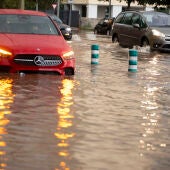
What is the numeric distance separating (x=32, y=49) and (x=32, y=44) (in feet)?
0.67

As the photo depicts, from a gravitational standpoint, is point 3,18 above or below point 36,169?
above

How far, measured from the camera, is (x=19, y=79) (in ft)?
47.0

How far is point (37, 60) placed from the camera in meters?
14.2

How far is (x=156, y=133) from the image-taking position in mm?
9062

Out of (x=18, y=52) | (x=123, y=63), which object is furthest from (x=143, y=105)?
(x=123, y=63)

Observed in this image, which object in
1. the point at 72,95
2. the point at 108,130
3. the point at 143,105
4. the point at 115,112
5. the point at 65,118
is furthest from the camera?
the point at 72,95

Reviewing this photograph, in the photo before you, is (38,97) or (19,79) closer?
(38,97)

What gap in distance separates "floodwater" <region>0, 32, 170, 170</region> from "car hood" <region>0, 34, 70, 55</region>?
62cm

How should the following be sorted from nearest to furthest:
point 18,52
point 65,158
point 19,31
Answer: point 65,158 < point 18,52 < point 19,31

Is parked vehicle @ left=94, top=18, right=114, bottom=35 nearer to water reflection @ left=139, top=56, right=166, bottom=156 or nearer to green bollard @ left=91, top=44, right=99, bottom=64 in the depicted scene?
green bollard @ left=91, top=44, right=99, bottom=64

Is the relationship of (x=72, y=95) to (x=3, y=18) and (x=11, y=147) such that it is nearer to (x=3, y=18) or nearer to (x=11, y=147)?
(x=3, y=18)

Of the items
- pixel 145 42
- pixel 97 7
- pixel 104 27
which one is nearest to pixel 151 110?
pixel 145 42

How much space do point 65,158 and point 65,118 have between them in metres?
2.61

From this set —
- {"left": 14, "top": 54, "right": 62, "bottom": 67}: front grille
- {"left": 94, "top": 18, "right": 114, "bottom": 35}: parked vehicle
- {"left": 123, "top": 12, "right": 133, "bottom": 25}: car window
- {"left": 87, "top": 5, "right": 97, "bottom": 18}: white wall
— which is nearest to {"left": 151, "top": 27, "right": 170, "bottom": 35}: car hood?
{"left": 123, "top": 12, "right": 133, "bottom": 25}: car window
